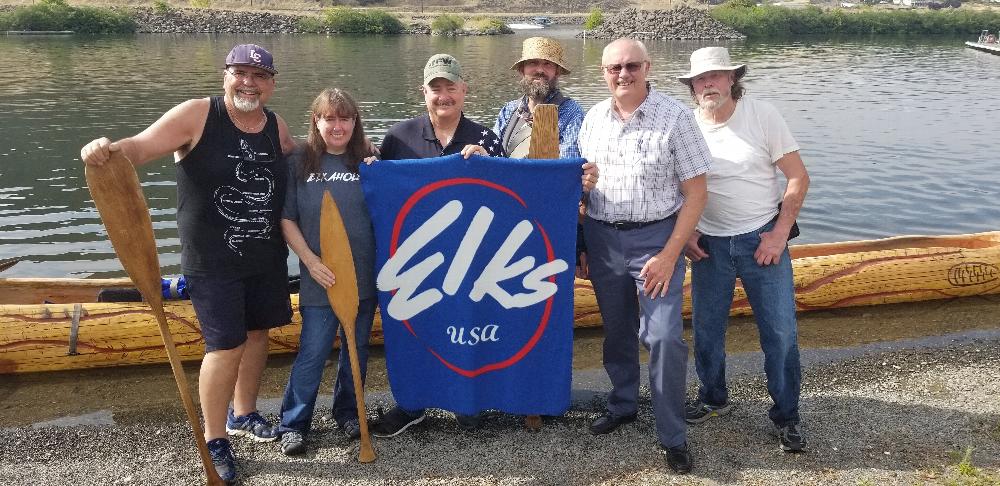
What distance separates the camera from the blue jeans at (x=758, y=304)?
456cm

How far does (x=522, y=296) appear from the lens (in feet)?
15.9

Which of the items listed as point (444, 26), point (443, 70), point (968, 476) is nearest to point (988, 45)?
point (444, 26)

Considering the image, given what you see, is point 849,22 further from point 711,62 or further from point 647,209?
point 647,209

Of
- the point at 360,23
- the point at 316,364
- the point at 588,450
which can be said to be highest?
the point at 316,364

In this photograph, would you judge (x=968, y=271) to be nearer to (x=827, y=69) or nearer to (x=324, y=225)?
(x=324, y=225)

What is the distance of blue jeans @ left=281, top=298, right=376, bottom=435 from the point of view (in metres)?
4.78

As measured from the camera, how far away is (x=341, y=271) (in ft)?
14.9

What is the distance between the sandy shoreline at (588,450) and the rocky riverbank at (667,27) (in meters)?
75.9

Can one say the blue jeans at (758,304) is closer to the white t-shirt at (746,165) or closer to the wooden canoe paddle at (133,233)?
the white t-shirt at (746,165)

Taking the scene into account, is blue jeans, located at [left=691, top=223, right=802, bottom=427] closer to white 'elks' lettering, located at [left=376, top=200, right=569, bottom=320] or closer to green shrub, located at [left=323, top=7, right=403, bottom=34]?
white 'elks' lettering, located at [left=376, top=200, right=569, bottom=320]

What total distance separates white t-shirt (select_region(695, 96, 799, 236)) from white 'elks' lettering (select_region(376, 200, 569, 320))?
1.00m

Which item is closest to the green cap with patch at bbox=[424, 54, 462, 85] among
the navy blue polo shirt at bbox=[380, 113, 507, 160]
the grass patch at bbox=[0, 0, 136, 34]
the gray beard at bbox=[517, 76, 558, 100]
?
the navy blue polo shirt at bbox=[380, 113, 507, 160]

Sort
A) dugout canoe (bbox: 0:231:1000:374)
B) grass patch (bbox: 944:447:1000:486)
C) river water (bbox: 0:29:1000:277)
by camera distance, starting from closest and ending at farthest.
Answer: grass patch (bbox: 944:447:1000:486)
dugout canoe (bbox: 0:231:1000:374)
river water (bbox: 0:29:1000:277)

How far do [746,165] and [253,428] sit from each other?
3.44 m
